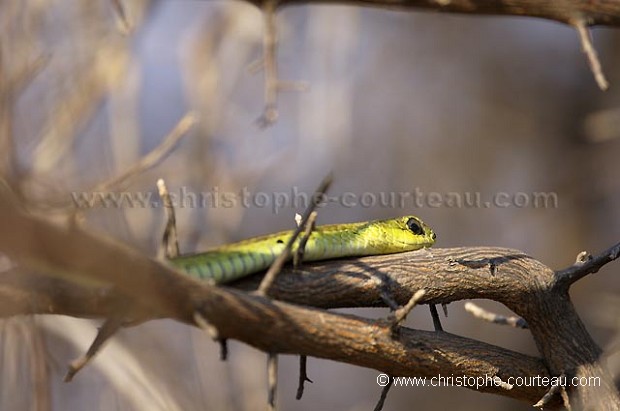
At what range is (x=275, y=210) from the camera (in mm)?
11125

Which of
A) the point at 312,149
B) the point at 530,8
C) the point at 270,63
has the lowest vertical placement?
the point at 312,149

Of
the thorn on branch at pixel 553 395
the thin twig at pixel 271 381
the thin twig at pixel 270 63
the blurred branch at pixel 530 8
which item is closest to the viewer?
the thin twig at pixel 271 381

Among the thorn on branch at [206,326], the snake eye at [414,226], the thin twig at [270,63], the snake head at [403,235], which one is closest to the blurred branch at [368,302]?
the thorn on branch at [206,326]

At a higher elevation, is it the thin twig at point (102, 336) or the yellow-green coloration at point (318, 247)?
the yellow-green coloration at point (318, 247)

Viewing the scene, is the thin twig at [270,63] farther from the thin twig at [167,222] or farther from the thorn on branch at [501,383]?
the thorn on branch at [501,383]

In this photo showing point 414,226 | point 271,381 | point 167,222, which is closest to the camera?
point 271,381

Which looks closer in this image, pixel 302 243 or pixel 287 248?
pixel 287 248

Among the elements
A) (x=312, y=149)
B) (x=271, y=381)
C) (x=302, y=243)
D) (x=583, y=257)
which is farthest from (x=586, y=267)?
(x=312, y=149)

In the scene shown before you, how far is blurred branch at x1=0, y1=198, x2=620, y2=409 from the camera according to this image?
8.03 feet

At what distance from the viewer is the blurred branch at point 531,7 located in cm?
462

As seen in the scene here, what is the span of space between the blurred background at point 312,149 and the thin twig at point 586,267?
872mm

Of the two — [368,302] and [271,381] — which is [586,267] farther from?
[271,381]

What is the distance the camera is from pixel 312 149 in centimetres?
920

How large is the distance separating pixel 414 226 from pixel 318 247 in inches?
35.8
